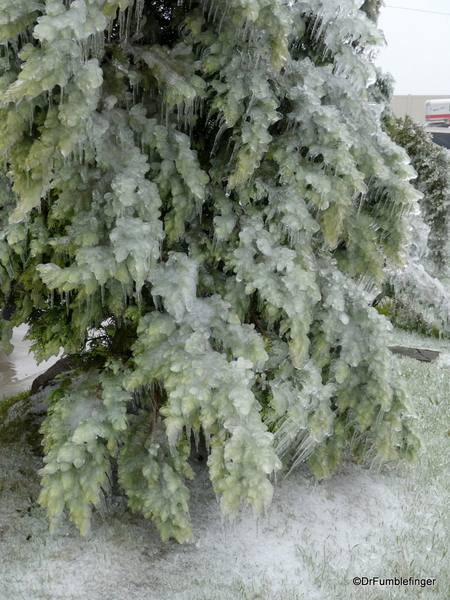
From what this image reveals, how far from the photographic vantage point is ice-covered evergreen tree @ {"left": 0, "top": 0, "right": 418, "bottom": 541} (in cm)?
264

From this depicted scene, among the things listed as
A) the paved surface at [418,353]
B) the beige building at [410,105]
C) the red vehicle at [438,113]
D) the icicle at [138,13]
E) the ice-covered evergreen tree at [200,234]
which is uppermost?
the icicle at [138,13]

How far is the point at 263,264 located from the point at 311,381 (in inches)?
31.8

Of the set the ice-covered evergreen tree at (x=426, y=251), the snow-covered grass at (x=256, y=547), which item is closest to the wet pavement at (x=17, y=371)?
the snow-covered grass at (x=256, y=547)

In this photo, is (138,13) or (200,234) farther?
(200,234)

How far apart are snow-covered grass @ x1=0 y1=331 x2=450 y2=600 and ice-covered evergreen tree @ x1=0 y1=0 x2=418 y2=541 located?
1.11 ft

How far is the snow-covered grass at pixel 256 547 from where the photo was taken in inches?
117

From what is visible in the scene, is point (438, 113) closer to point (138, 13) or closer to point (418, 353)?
point (418, 353)

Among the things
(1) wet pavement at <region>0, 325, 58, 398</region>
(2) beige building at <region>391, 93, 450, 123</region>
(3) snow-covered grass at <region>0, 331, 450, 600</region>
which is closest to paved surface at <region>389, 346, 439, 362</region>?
(3) snow-covered grass at <region>0, 331, 450, 600</region>

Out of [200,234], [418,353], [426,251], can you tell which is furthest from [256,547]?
[426,251]

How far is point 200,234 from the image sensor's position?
327 centimetres

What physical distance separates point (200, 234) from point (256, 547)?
74.9 inches

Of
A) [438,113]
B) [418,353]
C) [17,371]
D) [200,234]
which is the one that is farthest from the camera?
[438,113]

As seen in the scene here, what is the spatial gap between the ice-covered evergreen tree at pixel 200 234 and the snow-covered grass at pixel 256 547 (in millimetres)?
337

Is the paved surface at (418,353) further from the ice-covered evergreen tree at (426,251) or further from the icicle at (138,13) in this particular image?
the icicle at (138,13)
